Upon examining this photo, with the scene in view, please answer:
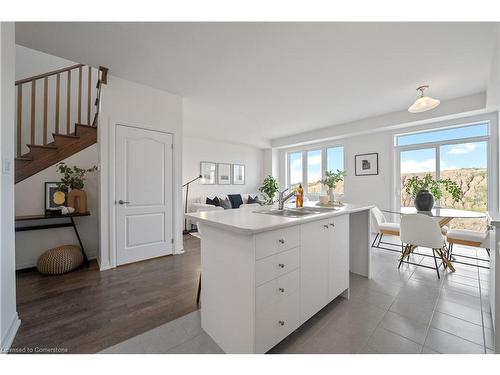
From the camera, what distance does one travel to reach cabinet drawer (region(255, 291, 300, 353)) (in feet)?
3.83

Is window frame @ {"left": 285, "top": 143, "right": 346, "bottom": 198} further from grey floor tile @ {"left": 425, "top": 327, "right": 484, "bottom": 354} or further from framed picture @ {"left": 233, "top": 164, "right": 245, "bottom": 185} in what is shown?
grey floor tile @ {"left": 425, "top": 327, "right": 484, "bottom": 354}

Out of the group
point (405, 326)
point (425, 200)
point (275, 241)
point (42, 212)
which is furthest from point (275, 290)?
→ point (42, 212)

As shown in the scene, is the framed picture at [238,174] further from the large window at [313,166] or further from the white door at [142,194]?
the white door at [142,194]

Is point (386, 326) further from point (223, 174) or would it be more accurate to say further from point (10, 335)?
point (223, 174)

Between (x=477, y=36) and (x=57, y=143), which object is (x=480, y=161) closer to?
(x=477, y=36)

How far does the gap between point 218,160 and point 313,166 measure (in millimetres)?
2923

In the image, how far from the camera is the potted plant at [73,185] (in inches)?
A: 110

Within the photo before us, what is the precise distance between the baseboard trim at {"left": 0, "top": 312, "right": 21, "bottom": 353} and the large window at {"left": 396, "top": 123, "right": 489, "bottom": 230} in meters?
5.92

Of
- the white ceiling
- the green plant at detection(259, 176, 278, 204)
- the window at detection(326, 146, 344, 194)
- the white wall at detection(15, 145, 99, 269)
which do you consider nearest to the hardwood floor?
the white wall at detection(15, 145, 99, 269)

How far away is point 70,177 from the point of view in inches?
114

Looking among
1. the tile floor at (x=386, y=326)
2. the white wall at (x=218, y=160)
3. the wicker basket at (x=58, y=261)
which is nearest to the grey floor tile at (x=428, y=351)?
the tile floor at (x=386, y=326)

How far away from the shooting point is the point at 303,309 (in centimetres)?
146
